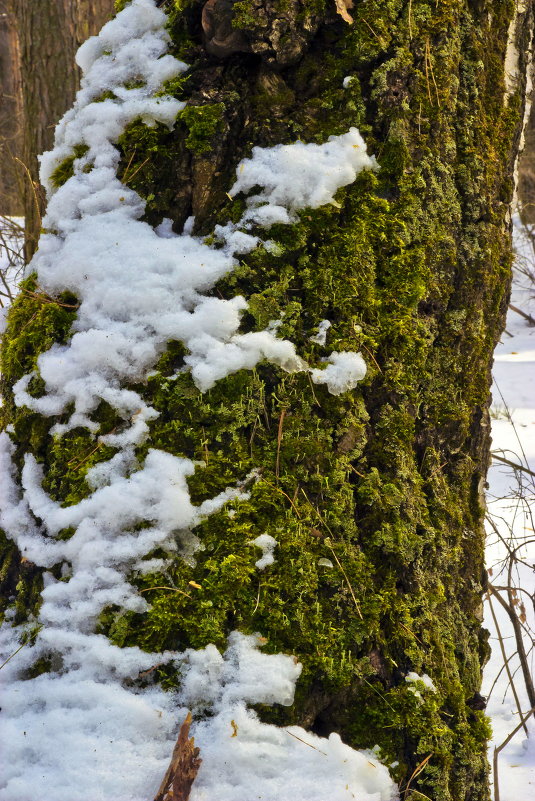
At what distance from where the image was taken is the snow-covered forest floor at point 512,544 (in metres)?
2.33

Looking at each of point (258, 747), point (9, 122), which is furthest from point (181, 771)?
point (9, 122)

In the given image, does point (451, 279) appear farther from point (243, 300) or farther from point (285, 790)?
point (285, 790)

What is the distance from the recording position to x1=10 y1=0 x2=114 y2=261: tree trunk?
4.37 metres

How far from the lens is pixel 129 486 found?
1.18 metres

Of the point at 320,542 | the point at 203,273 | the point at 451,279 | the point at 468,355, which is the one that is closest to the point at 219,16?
the point at 203,273

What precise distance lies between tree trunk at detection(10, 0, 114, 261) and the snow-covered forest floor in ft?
2.65

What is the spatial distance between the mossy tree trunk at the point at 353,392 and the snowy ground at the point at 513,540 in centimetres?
81

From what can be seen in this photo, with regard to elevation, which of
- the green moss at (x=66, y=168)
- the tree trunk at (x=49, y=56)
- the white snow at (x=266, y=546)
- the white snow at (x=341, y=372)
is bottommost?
the white snow at (x=266, y=546)

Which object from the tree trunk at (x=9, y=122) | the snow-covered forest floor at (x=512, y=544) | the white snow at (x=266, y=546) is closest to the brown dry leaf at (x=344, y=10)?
the snow-covered forest floor at (x=512, y=544)

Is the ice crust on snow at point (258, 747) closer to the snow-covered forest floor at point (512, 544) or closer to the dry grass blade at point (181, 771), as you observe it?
the dry grass blade at point (181, 771)

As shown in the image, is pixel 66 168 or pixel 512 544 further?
pixel 512 544

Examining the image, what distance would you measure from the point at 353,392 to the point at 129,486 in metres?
0.49

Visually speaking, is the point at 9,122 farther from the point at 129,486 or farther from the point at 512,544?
the point at 129,486

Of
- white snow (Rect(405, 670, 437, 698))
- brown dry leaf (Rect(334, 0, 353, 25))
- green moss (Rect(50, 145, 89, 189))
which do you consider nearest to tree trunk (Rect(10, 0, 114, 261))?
green moss (Rect(50, 145, 89, 189))
